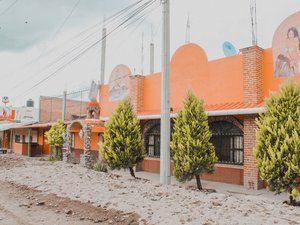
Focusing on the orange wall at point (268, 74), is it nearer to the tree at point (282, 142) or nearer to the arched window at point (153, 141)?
the tree at point (282, 142)

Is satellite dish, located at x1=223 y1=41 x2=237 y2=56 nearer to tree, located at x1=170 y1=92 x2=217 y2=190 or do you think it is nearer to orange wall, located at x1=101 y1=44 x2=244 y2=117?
orange wall, located at x1=101 y1=44 x2=244 y2=117

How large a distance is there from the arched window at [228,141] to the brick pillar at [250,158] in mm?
681

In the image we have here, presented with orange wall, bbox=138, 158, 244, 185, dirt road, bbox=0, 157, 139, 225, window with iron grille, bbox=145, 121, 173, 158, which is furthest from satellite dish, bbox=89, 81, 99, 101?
dirt road, bbox=0, 157, 139, 225

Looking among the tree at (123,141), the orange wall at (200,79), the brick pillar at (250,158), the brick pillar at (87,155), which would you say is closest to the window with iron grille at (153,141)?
the orange wall at (200,79)

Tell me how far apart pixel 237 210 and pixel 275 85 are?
6245 millimetres

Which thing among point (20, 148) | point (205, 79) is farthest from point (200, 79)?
point (20, 148)

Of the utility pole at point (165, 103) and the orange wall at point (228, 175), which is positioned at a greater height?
the utility pole at point (165, 103)

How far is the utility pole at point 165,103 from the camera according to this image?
10648 millimetres

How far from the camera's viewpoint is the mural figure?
1061 cm

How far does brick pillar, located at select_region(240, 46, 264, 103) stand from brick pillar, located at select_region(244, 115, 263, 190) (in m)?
0.83

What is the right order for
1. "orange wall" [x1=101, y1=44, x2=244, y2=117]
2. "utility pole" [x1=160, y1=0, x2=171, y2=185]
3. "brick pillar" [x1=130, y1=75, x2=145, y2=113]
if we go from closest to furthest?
"utility pole" [x1=160, y1=0, x2=171, y2=185]
"orange wall" [x1=101, y1=44, x2=244, y2=117]
"brick pillar" [x1=130, y1=75, x2=145, y2=113]

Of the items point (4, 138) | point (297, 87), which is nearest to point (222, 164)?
point (297, 87)

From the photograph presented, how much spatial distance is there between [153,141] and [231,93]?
565 cm

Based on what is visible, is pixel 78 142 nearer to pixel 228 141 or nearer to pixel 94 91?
pixel 94 91
